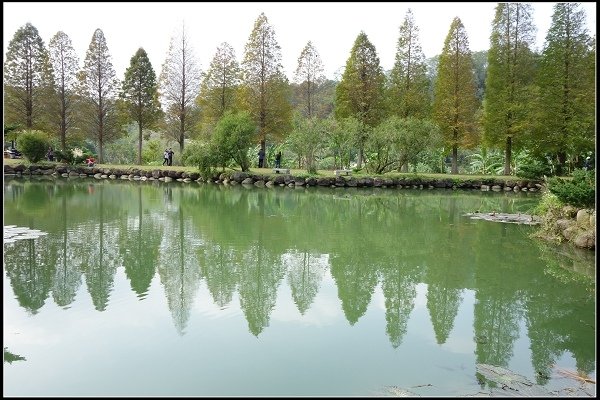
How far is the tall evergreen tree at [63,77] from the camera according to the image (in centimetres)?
3531

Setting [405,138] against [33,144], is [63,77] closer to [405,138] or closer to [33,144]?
[33,144]

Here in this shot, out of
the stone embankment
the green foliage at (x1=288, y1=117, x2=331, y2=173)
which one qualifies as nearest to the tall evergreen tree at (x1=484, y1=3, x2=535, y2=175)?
the stone embankment

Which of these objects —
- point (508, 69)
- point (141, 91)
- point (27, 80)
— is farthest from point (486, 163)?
point (27, 80)

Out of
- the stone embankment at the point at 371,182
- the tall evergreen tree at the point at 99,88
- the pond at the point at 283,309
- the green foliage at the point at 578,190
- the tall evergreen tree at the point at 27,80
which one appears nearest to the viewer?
the pond at the point at 283,309

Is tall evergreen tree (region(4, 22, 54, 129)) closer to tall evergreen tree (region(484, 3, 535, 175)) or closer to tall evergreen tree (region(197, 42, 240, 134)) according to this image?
tall evergreen tree (region(197, 42, 240, 134))

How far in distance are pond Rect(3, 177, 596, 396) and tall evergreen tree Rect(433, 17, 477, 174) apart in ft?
64.8

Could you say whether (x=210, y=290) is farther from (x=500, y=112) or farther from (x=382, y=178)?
(x=500, y=112)

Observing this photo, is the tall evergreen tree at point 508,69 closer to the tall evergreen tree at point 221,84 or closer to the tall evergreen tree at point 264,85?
the tall evergreen tree at point 264,85

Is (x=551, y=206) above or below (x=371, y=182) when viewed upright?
below

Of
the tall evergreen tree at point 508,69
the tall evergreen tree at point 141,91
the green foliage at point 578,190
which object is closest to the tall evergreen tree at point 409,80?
the tall evergreen tree at point 508,69

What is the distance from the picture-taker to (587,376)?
4535 millimetres

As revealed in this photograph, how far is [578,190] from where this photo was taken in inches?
418

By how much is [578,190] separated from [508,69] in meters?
22.0

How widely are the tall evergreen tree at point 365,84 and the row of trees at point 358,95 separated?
64mm
